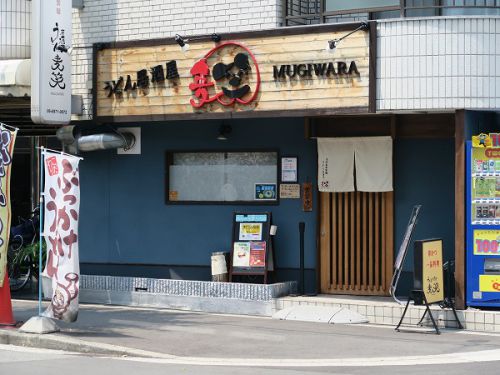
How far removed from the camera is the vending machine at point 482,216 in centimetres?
1517

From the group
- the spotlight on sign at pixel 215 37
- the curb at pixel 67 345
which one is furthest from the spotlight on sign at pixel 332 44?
the curb at pixel 67 345

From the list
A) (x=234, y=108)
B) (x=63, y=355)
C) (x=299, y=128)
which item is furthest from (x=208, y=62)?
(x=63, y=355)

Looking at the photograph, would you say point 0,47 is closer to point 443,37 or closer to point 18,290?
point 18,290

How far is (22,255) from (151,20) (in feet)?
16.9

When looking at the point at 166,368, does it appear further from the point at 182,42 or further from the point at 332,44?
the point at 182,42

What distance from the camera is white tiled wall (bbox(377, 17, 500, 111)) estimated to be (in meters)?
15.0

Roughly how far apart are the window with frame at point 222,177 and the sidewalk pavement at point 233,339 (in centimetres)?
277

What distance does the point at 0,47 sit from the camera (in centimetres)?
1870

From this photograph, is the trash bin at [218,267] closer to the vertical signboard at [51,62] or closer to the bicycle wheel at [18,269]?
the vertical signboard at [51,62]

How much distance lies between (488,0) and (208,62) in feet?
15.2

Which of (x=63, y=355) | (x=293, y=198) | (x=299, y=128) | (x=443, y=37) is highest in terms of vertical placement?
(x=443, y=37)

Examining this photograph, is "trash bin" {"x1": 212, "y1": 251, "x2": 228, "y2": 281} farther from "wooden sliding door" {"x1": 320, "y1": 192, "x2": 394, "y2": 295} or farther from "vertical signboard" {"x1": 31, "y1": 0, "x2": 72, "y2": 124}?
"vertical signboard" {"x1": 31, "y1": 0, "x2": 72, "y2": 124}

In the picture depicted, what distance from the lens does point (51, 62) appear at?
17.3 metres

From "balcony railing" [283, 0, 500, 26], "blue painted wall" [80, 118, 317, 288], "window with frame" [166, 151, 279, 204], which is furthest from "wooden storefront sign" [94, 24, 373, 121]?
"window with frame" [166, 151, 279, 204]
